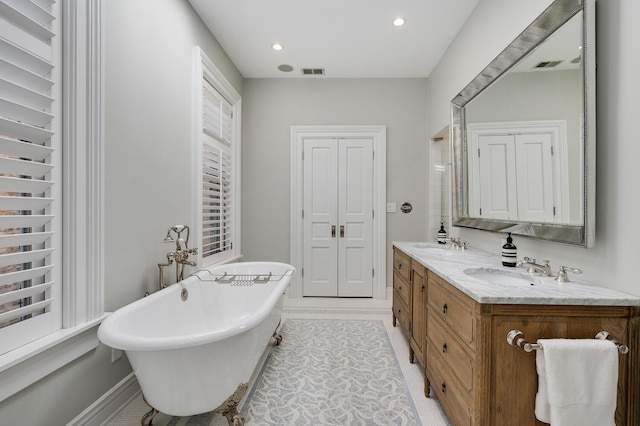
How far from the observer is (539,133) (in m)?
1.63

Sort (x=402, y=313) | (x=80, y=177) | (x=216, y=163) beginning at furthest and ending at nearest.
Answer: (x=216, y=163), (x=402, y=313), (x=80, y=177)

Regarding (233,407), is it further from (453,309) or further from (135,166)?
(135,166)

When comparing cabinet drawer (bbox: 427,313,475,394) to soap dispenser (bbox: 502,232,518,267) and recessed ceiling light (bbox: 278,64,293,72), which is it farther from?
recessed ceiling light (bbox: 278,64,293,72)

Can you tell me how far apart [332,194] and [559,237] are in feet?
8.45

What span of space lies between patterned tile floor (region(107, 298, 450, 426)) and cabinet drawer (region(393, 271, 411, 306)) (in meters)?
0.41

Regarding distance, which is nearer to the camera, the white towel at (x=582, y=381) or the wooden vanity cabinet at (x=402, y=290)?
the white towel at (x=582, y=381)

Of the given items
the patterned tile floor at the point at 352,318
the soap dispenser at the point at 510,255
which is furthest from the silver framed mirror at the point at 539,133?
the patterned tile floor at the point at 352,318

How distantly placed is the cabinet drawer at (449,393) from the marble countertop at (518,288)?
469 mm

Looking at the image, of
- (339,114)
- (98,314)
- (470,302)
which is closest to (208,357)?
(98,314)

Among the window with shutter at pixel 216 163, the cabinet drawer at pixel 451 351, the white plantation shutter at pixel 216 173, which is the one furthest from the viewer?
the white plantation shutter at pixel 216 173

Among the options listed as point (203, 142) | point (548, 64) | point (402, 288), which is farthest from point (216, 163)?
point (548, 64)

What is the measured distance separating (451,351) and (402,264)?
1203 millimetres

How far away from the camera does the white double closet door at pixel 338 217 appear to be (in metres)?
3.78

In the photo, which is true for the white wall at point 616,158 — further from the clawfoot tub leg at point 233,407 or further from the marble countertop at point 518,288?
the clawfoot tub leg at point 233,407
